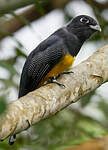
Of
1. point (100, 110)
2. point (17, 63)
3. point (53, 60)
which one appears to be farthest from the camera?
point (100, 110)

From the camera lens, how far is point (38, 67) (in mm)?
3908

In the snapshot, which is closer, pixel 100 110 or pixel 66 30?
pixel 66 30

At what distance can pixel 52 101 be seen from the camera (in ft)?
9.05

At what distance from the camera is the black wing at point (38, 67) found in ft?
12.7

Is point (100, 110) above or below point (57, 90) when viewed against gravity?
below

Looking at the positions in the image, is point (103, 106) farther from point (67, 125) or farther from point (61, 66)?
point (61, 66)

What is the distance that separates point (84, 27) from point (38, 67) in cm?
78

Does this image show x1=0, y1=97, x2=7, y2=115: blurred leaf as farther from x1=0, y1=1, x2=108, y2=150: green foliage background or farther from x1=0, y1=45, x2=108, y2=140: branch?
Answer: x1=0, y1=1, x2=108, y2=150: green foliage background

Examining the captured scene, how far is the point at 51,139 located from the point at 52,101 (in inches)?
73.2

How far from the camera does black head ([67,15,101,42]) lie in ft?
14.1

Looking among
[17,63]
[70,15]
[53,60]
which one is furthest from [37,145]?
[70,15]

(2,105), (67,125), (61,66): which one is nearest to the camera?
(2,105)

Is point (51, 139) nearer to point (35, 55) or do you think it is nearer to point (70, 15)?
point (35, 55)

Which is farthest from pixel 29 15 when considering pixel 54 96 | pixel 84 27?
pixel 54 96
